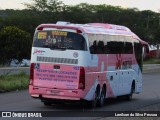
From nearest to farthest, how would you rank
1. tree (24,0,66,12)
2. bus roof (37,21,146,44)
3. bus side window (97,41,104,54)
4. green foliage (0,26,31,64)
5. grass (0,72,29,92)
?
bus roof (37,21,146,44), bus side window (97,41,104,54), grass (0,72,29,92), green foliage (0,26,31,64), tree (24,0,66,12)

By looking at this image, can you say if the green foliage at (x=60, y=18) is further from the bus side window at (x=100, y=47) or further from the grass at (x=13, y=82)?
the bus side window at (x=100, y=47)

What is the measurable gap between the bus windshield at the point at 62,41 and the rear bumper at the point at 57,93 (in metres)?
1.40

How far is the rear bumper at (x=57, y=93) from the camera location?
18.7 metres

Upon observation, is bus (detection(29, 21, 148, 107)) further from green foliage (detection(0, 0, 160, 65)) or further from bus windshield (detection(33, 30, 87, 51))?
green foliage (detection(0, 0, 160, 65))

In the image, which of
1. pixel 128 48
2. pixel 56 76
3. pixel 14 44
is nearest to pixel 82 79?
pixel 56 76

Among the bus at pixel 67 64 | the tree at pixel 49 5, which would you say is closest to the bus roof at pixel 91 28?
the bus at pixel 67 64

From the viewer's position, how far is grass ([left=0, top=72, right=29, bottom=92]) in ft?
87.2

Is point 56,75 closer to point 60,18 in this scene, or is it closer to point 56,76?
point 56,76

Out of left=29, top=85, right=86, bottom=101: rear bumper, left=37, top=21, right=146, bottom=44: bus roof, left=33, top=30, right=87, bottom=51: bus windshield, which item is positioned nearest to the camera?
left=29, top=85, right=86, bottom=101: rear bumper

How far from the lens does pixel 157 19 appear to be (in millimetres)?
96812

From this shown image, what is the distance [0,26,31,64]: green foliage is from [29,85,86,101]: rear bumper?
30.1 metres

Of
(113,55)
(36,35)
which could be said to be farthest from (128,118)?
(113,55)

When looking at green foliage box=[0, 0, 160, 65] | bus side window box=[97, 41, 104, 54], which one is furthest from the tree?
bus side window box=[97, 41, 104, 54]

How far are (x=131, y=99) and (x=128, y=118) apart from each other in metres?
11.7
